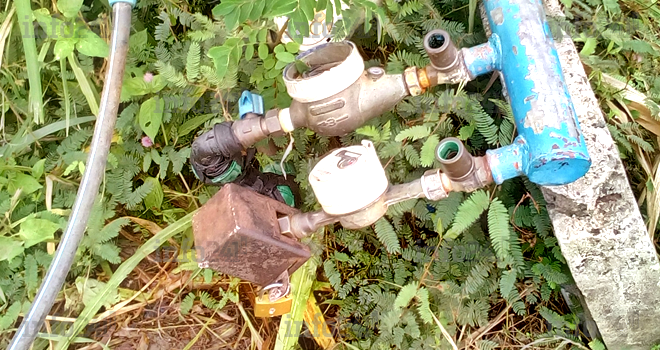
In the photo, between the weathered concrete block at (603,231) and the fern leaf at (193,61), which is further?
the fern leaf at (193,61)

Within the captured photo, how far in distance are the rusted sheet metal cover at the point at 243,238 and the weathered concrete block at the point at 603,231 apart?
0.84 metres

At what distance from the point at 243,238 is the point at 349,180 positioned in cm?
34

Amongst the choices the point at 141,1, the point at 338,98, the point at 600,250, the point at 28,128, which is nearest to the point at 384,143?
the point at 338,98

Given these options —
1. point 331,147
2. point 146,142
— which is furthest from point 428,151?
point 146,142

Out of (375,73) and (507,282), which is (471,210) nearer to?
(507,282)

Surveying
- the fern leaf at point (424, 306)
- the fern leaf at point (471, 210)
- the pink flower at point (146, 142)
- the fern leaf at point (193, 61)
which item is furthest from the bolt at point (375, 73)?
the pink flower at point (146, 142)

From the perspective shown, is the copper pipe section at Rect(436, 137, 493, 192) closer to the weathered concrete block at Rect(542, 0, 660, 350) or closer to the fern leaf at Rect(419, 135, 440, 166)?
the fern leaf at Rect(419, 135, 440, 166)

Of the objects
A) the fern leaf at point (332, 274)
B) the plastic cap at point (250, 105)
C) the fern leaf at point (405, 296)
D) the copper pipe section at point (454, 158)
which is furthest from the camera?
the fern leaf at point (332, 274)

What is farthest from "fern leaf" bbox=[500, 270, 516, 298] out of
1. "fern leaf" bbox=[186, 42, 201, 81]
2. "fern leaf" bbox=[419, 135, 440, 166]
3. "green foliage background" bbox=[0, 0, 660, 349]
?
"fern leaf" bbox=[186, 42, 201, 81]

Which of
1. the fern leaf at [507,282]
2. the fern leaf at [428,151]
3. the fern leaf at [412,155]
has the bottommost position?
the fern leaf at [507,282]

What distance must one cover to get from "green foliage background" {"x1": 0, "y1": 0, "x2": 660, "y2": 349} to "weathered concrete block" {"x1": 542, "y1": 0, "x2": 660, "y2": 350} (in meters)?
0.13

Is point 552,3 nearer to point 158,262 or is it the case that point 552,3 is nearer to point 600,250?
point 600,250

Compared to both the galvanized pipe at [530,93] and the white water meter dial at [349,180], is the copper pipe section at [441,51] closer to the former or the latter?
the galvanized pipe at [530,93]

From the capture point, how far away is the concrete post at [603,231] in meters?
1.65
